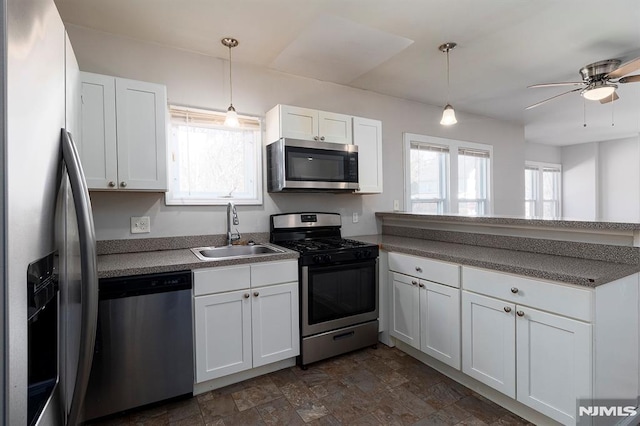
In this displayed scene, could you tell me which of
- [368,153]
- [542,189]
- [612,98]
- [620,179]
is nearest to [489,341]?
[368,153]

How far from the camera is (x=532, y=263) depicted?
184 centimetres

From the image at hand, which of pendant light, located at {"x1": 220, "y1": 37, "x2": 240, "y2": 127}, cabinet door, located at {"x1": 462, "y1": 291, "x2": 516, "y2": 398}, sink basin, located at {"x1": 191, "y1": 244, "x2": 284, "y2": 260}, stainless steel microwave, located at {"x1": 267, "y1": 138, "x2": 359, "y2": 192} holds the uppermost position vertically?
pendant light, located at {"x1": 220, "y1": 37, "x2": 240, "y2": 127}

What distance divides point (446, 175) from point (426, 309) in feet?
8.15

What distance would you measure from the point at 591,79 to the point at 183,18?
338cm

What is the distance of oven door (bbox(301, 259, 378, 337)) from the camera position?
93.4 inches

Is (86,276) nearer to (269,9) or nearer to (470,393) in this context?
(269,9)

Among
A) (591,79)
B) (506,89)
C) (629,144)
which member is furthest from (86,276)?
(629,144)

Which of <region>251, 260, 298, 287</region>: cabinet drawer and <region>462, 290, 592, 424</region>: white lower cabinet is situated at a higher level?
<region>251, 260, 298, 287</region>: cabinet drawer

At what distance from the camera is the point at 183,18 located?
215 cm

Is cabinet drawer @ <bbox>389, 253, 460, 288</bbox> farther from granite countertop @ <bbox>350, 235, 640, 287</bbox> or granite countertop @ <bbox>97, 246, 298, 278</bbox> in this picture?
granite countertop @ <bbox>97, 246, 298, 278</bbox>

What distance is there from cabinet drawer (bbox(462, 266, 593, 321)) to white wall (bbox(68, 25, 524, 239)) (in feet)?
5.14

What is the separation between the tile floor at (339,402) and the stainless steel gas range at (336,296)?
0.19 meters
